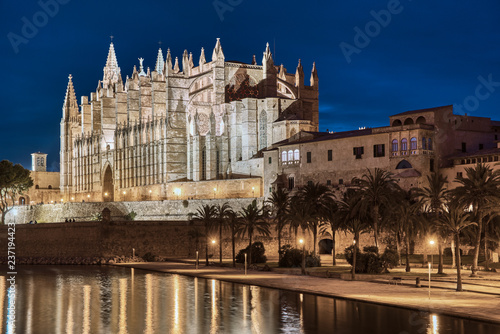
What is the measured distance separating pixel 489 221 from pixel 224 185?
3257cm

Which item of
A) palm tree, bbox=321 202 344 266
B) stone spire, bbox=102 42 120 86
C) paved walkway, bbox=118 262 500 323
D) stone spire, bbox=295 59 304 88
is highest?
stone spire, bbox=102 42 120 86

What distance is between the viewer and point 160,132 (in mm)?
79938

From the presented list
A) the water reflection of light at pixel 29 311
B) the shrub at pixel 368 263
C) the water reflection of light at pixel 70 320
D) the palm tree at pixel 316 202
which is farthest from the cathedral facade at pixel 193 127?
the water reflection of light at pixel 70 320

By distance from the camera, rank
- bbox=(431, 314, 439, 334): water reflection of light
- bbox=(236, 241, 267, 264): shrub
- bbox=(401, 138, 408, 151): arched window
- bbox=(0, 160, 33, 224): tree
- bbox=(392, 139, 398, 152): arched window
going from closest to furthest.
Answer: bbox=(431, 314, 439, 334): water reflection of light < bbox=(236, 241, 267, 264): shrub < bbox=(401, 138, 408, 151): arched window < bbox=(392, 139, 398, 152): arched window < bbox=(0, 160, 33, 224): tree

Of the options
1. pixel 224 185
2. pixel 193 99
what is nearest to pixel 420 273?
pixel 224 185

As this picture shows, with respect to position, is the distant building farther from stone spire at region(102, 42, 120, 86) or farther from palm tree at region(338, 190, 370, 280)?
stone spire at region(102, 42, 120, 86)

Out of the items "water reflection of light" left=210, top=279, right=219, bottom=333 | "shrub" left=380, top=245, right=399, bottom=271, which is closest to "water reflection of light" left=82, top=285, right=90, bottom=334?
"water reflection of light" left=210, top=279, right=219, bottom=333

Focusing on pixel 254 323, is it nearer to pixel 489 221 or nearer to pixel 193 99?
pixel 489 221

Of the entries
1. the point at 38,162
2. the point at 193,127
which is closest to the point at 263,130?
the point at 193,127

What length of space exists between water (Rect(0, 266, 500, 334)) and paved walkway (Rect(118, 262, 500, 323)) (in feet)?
2.28

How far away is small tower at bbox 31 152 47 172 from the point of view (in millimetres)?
115375

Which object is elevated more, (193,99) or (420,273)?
(193,99)

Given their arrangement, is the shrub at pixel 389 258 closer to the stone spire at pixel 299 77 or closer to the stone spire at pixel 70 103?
the stone spire at pixel 299 77

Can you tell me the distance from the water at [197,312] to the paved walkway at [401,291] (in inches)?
27.4
